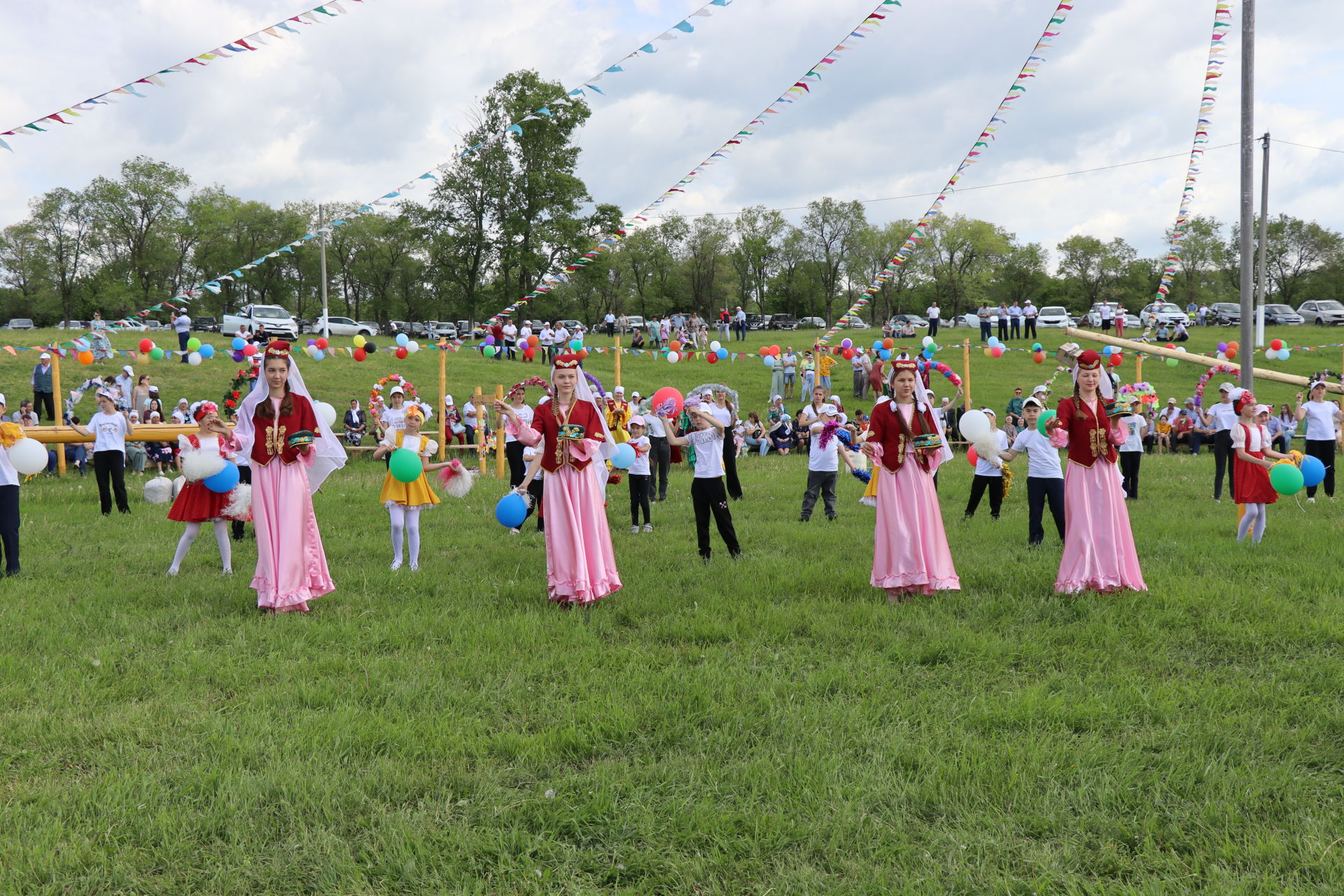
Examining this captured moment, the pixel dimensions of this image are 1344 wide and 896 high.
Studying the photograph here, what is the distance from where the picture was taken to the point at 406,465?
340 inches

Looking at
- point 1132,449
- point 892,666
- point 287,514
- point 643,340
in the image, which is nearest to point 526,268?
point 643,340

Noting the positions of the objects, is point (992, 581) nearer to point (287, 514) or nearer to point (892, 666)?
point (892, 666)

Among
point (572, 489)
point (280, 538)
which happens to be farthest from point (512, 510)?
point (280, 538)

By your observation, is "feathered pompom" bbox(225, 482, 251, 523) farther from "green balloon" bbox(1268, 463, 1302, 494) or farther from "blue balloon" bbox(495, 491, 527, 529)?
"green balloon" bbox(1268, 463, 1302, 494)

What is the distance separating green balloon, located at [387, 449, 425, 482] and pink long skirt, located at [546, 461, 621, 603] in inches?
64.2

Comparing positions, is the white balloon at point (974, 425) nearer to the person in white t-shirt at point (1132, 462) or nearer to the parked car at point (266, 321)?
the person in white t-shirt at point (1132, 462)

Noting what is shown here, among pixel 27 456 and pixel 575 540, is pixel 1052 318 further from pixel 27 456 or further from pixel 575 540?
pixel 27 456

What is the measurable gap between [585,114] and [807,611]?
33125 millimetres

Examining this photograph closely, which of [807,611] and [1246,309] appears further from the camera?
[1246,309]

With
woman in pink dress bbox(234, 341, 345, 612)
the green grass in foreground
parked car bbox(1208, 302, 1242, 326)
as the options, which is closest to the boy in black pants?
the green grass in foreground

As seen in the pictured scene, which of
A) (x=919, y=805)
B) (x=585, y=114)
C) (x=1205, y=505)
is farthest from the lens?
(x=585, y=114)

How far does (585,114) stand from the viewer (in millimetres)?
36469

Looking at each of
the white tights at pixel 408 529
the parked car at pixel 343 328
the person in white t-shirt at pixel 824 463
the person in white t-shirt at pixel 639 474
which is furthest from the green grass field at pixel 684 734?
the parked car at pixel 343 328

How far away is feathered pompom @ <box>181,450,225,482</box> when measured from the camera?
877cm
